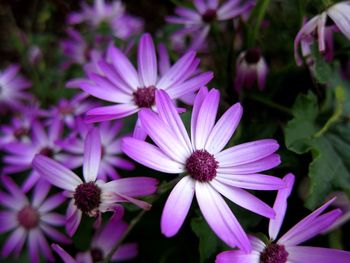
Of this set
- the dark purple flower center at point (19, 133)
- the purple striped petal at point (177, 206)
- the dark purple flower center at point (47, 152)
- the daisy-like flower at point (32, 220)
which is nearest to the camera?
the purple striped petal at point (177, 206)

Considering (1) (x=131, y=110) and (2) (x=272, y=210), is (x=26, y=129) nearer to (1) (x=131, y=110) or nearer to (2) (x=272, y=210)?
(1) (x=131, y=110)

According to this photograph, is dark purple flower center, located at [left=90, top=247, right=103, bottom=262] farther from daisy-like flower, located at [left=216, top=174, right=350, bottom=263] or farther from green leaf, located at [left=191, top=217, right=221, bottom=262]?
daisy-like flower, located at [left=216, top=174, right=350, bottom=263]

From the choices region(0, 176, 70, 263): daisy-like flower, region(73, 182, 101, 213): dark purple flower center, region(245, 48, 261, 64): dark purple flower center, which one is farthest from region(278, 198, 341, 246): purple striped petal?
region(0, 176, 70, 263): daisy-like flower

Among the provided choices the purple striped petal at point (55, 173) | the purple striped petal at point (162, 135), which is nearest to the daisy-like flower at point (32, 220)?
the purple striped petal at point (55, 173)

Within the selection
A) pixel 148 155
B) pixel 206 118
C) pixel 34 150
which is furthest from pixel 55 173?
pixel 34 150

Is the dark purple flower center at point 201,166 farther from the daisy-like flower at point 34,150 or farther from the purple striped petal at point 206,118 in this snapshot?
the daisy-like flower at point 34,150
